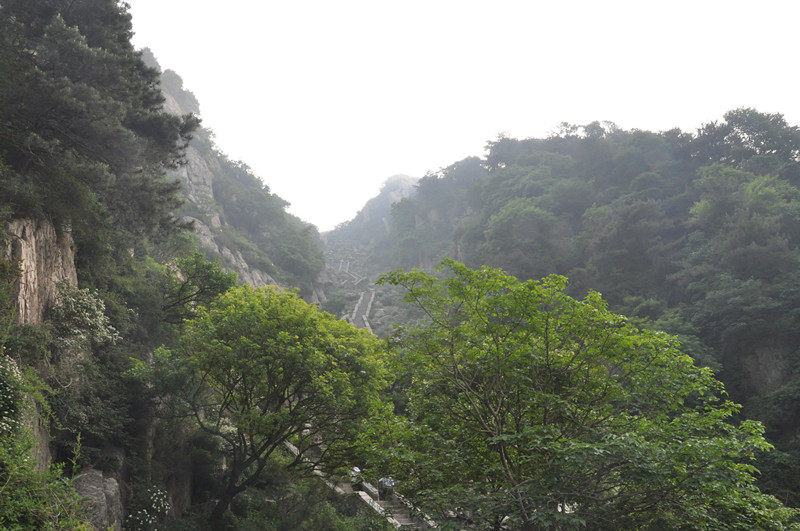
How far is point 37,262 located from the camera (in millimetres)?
9320

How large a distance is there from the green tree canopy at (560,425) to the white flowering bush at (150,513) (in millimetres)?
6606

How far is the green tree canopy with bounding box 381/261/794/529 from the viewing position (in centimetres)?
575

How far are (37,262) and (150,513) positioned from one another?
20.9ft

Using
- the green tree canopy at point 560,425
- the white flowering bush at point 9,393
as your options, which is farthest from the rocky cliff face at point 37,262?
the green tree canopy at point 560,425

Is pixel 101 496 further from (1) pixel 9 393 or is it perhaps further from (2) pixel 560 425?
(2) pixel 560 425

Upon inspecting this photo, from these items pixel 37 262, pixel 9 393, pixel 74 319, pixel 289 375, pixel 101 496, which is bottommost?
pixel 101 496

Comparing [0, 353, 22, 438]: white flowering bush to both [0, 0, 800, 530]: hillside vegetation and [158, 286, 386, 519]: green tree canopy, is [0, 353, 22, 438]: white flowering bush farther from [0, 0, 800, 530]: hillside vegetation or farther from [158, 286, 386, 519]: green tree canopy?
[158, 286, 386, 519]: green tree canopy

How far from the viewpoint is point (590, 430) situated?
22.4 feet

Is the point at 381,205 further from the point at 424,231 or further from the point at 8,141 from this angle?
the point at 8,141

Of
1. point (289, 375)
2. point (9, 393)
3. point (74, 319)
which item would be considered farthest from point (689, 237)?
point (9, 393)

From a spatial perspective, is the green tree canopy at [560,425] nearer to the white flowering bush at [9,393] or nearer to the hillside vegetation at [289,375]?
the hillside vegetation at [289,375]

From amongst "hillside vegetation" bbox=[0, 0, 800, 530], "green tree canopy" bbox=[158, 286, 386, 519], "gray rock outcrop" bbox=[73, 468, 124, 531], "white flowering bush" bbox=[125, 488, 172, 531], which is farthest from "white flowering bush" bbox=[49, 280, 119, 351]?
"white flowering bush" bbox=[125, 488, 172, 531]

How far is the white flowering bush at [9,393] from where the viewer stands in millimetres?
6238

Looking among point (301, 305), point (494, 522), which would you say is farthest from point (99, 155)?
point (494, 522)
